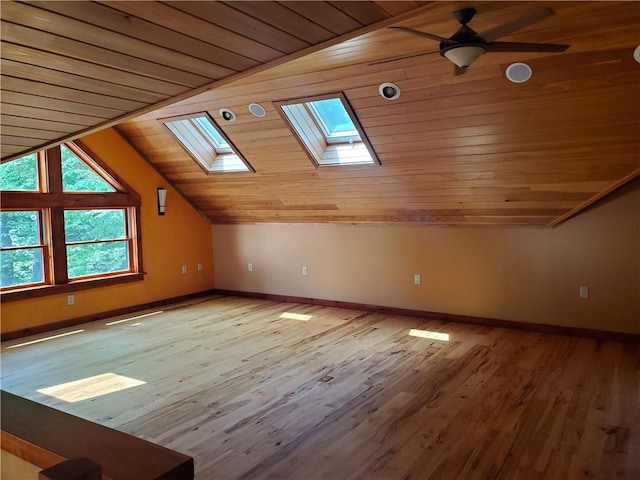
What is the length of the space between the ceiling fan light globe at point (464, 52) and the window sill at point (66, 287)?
4.92 meters

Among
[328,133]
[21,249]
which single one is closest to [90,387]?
[21,249]

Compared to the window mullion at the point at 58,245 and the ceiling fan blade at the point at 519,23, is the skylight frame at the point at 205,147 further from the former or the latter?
the ceiling fan blade at the point at 519,23

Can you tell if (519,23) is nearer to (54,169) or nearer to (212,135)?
(212,135)

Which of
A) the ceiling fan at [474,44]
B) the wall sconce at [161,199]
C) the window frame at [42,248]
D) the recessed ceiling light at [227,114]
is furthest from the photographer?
the wall sconce at [161,199]

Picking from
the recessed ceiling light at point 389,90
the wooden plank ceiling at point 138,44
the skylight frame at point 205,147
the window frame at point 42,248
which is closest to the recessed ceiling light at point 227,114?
the skylight frame at point 205,147

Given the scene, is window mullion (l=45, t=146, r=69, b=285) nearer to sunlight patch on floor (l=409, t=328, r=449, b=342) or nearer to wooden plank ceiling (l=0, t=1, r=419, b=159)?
wooden plank ceiling (l=0, t=1, r=419, b=159)

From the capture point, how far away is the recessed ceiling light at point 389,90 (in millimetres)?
3873

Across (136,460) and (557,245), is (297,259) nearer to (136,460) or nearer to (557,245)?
(557,245)

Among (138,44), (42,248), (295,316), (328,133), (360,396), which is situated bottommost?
(360,396)

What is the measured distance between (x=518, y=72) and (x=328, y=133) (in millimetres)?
2287

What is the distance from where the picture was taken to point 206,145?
20.3 feet

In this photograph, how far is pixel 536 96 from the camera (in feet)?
11.8

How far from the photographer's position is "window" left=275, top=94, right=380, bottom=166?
4.92 metres

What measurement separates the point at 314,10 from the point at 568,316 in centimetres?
437
